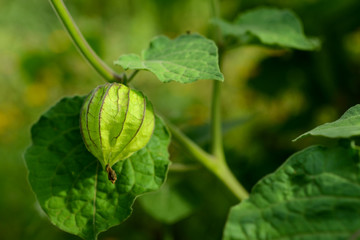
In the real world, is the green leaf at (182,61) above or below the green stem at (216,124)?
above

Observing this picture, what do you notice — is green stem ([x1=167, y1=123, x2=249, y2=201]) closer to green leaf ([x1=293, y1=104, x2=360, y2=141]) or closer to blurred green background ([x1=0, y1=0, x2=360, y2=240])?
blurred green background ([x1=0, y1=0, x2=360, y2=240])

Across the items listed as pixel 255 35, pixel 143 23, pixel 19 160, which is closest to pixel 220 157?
pixel 255 35

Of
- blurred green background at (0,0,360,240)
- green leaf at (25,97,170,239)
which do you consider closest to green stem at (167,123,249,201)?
blurred green background at (0,0,360,240)

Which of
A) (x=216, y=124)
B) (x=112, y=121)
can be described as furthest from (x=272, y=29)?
(x=112, y=121)

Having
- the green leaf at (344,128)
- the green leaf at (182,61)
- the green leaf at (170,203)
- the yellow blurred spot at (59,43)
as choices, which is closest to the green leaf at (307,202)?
the green leaf at (344,128)

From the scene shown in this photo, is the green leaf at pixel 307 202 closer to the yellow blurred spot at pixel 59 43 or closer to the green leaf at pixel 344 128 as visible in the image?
the green leaf at pixel 344 128

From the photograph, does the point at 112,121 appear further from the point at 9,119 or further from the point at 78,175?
the point at 9,119
